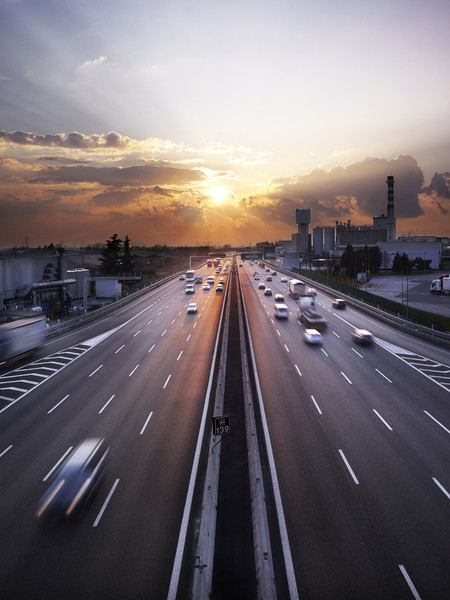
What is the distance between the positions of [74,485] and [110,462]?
8.47 feet

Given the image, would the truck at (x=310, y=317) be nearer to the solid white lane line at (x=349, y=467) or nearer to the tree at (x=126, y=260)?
the solid white lane line at (x=349, y=467)

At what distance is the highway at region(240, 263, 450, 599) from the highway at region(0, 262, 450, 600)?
59 mm

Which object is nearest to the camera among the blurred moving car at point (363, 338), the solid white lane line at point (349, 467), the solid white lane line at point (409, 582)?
the solid white lane line at point (409, 582)

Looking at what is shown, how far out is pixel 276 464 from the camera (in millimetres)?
15953

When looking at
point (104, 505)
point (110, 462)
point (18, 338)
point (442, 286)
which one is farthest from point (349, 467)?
point (442, 286)

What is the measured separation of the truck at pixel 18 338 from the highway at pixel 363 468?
69.0ft

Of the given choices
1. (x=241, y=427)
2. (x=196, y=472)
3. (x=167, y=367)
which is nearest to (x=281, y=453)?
(x=241, y=427)

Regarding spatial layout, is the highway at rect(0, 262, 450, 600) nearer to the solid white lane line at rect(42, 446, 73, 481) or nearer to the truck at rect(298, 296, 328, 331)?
the solid white lane line at rect(42, 446, 73, 481)

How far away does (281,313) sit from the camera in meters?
50.3

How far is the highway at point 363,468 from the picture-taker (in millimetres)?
10508

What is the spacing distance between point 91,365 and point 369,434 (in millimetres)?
22485

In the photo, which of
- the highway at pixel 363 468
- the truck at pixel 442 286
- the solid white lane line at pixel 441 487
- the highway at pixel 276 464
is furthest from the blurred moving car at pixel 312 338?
the truck at pixel 442 286

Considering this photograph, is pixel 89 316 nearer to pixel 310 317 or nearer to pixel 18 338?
pixel 18 338

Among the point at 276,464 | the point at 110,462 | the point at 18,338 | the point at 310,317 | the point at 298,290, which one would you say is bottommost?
the point at 276,464
